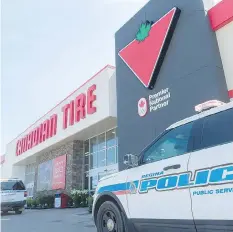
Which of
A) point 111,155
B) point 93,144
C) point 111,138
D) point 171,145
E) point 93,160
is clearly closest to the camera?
point 171,145

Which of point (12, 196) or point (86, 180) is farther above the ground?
point (86, 180)

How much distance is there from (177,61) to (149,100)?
85.3 inches

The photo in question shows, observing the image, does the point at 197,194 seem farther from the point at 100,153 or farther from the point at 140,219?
the point at 100,153

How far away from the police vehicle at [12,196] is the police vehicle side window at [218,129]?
13.5m

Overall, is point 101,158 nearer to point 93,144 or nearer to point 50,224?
point 93,144

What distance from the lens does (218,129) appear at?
356 cm

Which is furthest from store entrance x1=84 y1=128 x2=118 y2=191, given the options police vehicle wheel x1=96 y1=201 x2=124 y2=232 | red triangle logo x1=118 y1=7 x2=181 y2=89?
police vehicle wheel x1=96 y1=201 x2=124 y2=232

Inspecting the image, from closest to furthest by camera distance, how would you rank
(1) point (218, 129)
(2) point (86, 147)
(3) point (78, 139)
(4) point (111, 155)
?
1. (1) point (218, 129)
2. (4) point (111, 155)
3. (3) point (78, 139)
4. (2) point (86, 147)

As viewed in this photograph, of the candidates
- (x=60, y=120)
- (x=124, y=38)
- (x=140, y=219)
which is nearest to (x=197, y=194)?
(x=140, y=219)

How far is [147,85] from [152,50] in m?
1.57

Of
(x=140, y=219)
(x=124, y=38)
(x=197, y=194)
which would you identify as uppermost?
(x=124, y=38)

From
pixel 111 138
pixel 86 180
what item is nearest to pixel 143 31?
pixel 111 138

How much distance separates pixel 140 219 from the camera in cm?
422

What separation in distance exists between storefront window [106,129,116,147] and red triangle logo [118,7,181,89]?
6.70m
